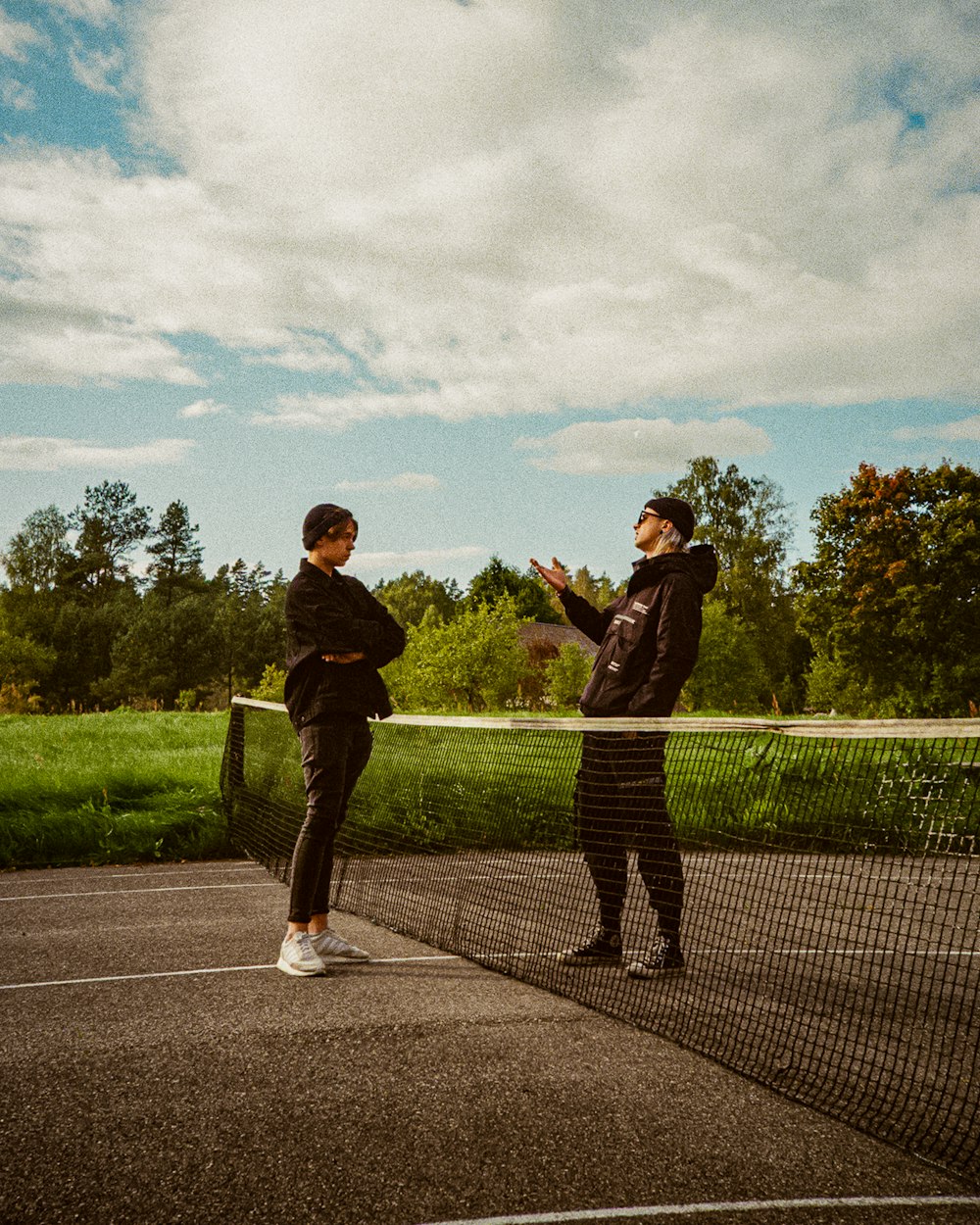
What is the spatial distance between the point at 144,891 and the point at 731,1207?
6.36 meters

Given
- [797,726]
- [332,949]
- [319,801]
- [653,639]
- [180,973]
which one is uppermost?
[653,639]

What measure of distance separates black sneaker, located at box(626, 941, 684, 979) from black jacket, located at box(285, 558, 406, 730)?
1.85 m

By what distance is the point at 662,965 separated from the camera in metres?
4.94

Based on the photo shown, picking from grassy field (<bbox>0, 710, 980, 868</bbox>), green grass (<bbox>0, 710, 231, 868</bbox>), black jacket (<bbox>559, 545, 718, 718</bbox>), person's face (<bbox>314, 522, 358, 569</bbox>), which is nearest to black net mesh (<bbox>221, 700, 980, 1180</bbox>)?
black jacket (<bbox>559, 545, 718, 718</bbox>)

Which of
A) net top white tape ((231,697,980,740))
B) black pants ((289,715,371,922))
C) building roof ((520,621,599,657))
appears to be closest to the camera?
net top white tape ((231,697,980,740))

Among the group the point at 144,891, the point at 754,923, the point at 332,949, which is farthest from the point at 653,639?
the point at 144,891

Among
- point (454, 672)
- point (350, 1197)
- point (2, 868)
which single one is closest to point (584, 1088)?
point (350, 1197)

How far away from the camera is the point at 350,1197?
278 centimetres

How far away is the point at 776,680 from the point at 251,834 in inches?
2350

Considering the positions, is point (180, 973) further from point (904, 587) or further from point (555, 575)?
point (904, 587)

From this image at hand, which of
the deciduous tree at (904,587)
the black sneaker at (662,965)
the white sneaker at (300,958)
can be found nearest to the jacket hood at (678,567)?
the black sneaker at (662,965)

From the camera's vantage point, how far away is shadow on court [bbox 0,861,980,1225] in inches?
109

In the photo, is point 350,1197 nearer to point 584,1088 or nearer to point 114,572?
point 584,1088

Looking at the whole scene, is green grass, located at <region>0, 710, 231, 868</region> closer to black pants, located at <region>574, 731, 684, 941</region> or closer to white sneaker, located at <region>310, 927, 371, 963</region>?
white sneaker, located at <region>310, 927, 371, 963</region>
